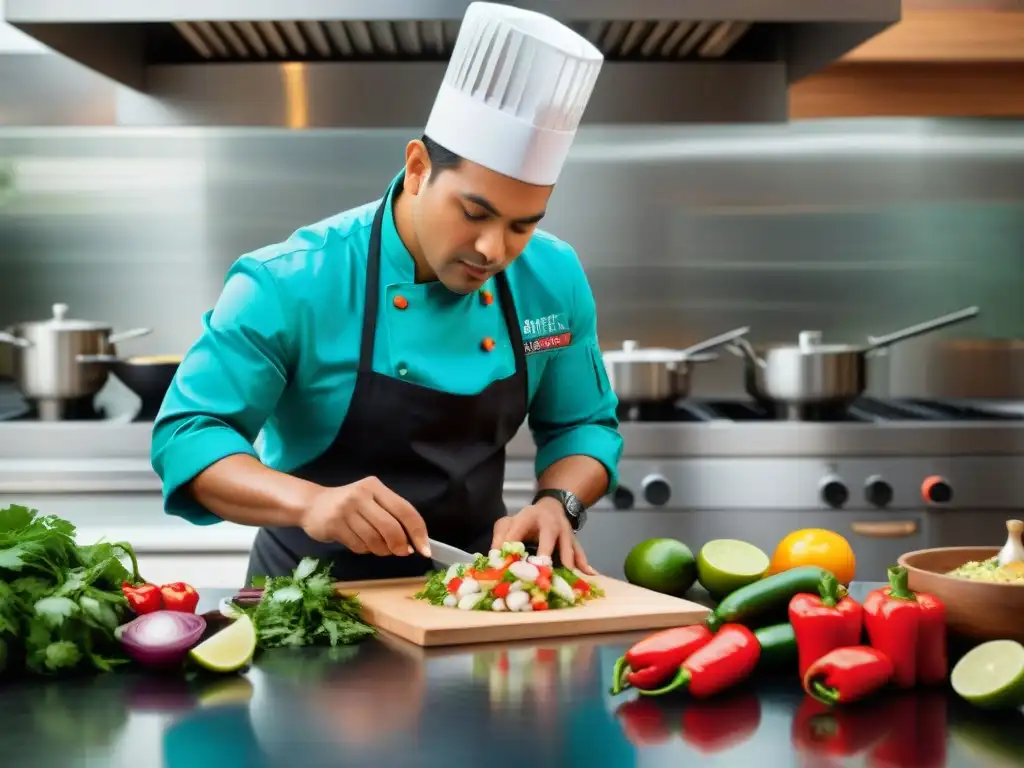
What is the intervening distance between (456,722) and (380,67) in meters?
2.52

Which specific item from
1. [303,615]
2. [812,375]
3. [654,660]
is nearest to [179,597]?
[303,615]

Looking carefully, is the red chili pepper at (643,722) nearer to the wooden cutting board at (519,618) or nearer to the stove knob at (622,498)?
the wooden cutting board at (519,618)

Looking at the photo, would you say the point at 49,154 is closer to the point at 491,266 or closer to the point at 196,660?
the point at 491,266

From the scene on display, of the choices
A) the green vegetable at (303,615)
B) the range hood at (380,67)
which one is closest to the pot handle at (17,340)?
the range hood at (380,67)

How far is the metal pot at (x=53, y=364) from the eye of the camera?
10.5ft

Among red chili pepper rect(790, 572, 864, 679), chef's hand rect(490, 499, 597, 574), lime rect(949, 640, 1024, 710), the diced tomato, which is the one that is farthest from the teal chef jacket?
lime rect(949, 640, 1024, 710)

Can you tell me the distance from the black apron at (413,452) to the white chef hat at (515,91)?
26 cm

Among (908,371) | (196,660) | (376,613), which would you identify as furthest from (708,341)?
(196,660)

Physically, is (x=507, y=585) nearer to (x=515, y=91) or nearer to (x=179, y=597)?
(x=179, y=597)

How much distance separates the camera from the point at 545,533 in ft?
5.99

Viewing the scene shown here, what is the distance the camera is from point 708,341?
3.65 m

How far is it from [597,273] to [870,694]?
8.45 feet

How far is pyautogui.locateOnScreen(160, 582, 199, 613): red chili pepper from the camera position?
5.07 feet

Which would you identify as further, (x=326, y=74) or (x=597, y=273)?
(x=597, y=273)
